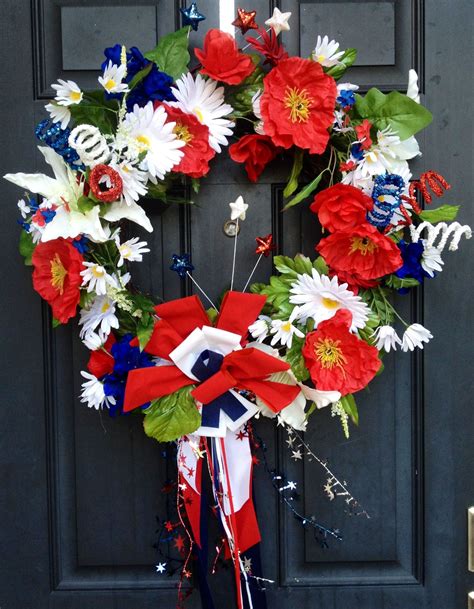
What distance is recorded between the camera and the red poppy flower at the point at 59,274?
1.06 meters

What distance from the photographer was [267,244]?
116 cm

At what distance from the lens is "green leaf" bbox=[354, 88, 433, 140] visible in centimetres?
108

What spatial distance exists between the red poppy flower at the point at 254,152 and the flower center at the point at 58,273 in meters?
0.38

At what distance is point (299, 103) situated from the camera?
1079 mm

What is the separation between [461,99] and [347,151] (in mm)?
282

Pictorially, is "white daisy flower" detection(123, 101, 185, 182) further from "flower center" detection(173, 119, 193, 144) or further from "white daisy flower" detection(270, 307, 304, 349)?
"white daisy flower" detection(270, 307, 304, 349)

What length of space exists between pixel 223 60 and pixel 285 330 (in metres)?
0.50

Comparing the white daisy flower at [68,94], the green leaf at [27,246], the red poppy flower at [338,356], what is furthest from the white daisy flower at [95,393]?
the white daisy flower at [68,94]

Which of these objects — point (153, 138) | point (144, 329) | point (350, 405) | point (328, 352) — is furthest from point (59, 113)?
point (350, 405)

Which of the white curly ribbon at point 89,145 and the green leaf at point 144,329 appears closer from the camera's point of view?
the white curly ribbon at point 89,145

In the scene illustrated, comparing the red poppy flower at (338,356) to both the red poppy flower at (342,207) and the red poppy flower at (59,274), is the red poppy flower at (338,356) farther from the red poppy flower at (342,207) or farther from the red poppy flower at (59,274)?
the red poppy flower at (59,274)

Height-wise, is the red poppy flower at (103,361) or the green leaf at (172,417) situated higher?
the red poppy flower at (103,361)

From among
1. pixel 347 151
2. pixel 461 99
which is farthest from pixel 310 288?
pixel 461 99

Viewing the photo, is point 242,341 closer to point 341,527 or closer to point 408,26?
point 341,527
